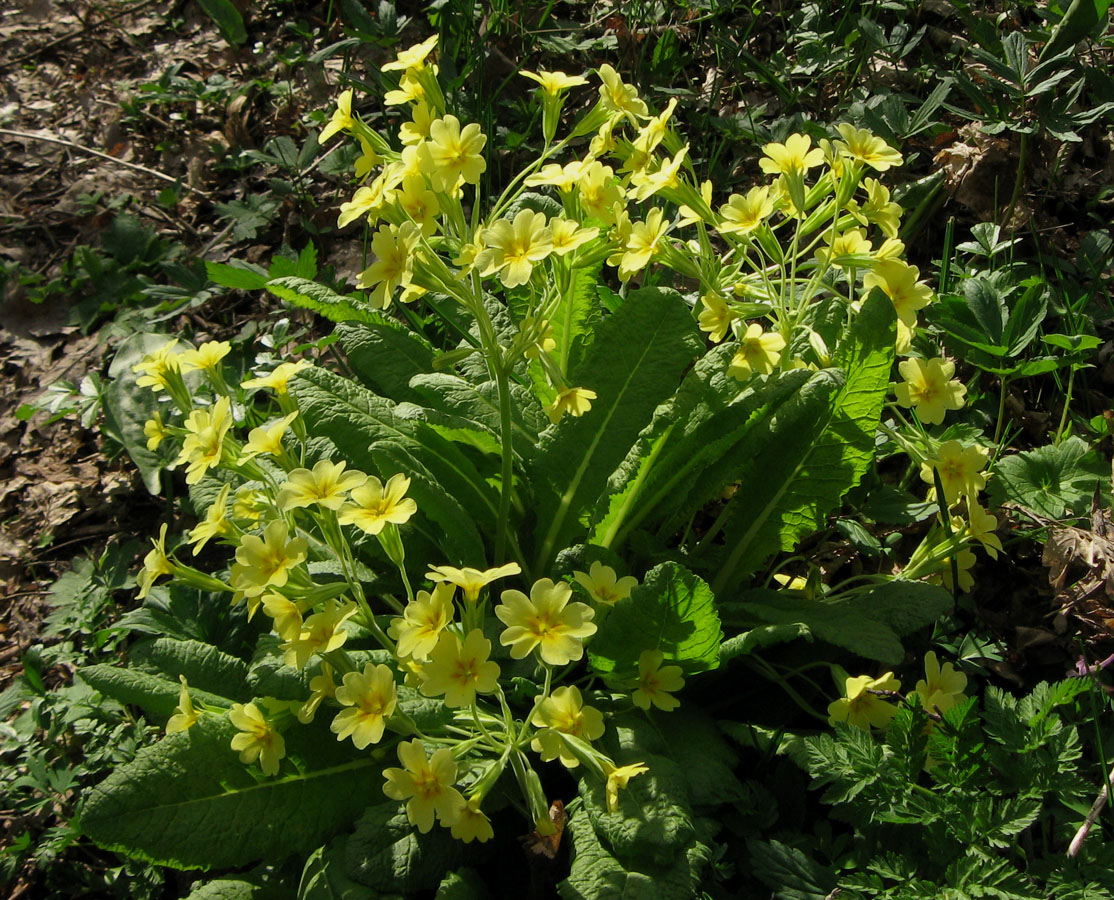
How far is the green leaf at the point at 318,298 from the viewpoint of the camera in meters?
2.59

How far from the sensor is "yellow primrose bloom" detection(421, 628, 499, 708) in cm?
165

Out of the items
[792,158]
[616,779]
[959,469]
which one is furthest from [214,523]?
[959,469]

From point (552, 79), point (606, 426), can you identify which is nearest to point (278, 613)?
point (606, 426)

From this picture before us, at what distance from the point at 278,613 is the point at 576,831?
708mm

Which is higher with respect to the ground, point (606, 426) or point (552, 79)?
point (552, 79)

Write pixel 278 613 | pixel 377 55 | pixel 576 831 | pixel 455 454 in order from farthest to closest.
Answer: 1. pixel 377 55
2. pixel 455 454
3. pixel 576 831
4. pixel 278 613

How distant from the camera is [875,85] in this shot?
351 cm

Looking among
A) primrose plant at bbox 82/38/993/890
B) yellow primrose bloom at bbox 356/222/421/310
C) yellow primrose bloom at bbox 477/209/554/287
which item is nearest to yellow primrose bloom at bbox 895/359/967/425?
primrose plant at bbox 82/38/993/890

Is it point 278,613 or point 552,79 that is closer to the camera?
point 278,613

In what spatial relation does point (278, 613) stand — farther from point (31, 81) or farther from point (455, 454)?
point (31, 81)

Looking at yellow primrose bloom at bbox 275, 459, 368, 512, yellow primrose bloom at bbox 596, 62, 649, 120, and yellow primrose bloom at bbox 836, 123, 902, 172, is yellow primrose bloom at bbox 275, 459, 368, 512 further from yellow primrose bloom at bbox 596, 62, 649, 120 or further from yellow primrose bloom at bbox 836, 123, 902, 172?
yellow primrose bloom at bbox 836, 123, 902, 172

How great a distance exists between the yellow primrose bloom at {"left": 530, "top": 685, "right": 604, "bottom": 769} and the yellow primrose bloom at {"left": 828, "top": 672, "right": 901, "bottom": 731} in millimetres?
466

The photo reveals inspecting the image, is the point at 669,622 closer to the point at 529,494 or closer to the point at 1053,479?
the point at 529,494

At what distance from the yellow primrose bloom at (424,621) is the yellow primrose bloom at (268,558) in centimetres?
21
